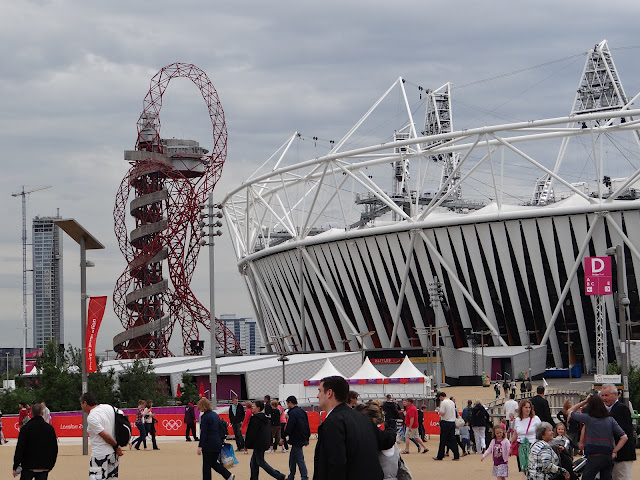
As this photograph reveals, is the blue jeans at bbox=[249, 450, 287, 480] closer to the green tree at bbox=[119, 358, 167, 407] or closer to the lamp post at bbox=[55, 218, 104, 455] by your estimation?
the lamp post at bbox=[55, 218, 104, 455]

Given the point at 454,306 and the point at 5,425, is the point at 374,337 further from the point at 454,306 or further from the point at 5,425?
the point at 5,425

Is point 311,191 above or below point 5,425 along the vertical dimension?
above

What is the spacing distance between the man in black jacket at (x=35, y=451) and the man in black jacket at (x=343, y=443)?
5992mm

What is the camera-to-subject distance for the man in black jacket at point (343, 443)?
27.3 ft

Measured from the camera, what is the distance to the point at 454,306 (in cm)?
7250

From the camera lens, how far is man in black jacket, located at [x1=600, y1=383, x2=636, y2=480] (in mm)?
13711

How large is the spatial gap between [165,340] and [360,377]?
51648 millimetres

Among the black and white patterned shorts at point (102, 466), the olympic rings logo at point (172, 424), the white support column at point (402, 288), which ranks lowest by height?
the black and white patterned shorts at point (102, 466)

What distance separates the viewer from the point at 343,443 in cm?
835

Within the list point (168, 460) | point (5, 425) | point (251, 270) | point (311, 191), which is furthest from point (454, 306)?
point (168, 460)

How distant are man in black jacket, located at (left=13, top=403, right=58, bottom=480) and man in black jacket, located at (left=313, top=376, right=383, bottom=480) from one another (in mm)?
5992

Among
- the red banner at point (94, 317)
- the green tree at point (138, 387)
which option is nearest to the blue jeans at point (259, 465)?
the red banner at point (94, 317)

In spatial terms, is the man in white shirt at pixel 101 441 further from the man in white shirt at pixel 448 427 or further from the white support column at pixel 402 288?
the white support column at pixel 402 288

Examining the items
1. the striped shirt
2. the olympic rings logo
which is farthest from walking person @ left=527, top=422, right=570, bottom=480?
the olympic rings logo
